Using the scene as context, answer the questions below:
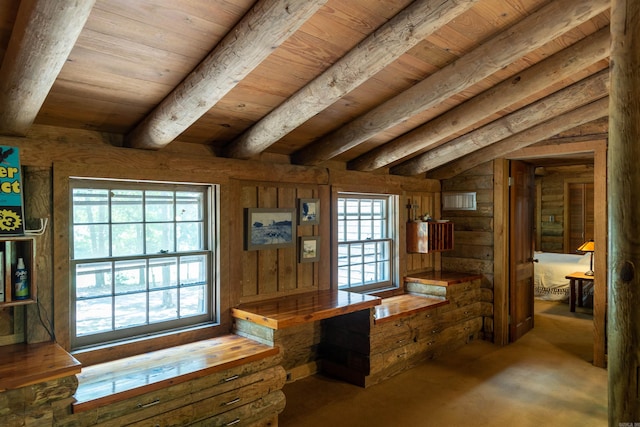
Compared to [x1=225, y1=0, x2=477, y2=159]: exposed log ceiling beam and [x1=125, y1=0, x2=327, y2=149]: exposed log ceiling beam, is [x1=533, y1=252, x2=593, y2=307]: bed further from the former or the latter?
[x1=125, y1=0, x2=327, y2=149]: exposed log ceiling beam

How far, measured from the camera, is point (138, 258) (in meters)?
3.04

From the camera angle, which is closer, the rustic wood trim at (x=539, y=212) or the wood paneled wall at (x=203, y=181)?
the wood paneled wall at (x=203, y=181)

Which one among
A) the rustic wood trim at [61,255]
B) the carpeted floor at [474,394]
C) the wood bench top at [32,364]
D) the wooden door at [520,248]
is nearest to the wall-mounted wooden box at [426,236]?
the wooden door at [520,248]

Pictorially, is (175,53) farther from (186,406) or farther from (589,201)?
(589,201)

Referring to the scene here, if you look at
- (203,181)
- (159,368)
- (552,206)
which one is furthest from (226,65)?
(552,206)

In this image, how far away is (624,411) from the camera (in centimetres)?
164

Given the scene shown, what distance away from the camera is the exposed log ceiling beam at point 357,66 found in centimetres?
217

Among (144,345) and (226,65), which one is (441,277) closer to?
(144,345)

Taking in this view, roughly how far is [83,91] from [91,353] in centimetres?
165

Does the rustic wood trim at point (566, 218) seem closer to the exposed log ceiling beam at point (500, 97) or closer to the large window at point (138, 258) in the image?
the exposed log ceiling beam at point (500, 97)

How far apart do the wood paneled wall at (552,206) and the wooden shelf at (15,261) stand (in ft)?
33.3

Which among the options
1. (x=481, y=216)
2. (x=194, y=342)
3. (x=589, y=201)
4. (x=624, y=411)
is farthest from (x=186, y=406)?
(x=589, y=201)

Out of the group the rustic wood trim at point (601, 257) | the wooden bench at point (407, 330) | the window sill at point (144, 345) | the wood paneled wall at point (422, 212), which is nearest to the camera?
the window sill at point (144, 345)

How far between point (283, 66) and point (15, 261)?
191 centimetres
